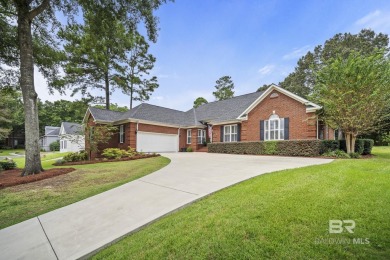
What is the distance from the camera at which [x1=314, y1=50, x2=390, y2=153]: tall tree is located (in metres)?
9.96

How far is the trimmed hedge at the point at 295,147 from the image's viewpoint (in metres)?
11.5

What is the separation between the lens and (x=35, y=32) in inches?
449

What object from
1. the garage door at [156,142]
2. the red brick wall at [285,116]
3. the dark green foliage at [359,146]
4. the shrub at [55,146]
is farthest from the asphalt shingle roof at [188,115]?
the shrub at [55,146]

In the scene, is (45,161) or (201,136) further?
(201,136)

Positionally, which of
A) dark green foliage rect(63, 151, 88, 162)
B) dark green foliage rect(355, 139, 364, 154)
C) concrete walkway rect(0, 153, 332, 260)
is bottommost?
dark green foliage rect(63, 151, 88, 162)

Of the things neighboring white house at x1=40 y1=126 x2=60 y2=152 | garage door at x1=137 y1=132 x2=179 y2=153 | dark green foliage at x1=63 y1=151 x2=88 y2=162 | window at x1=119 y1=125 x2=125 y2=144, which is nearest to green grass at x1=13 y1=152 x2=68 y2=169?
dark green foliage at x1=63 y1=151 x2=88 y2=162

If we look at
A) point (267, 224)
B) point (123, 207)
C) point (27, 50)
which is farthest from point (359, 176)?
point (27, 50)

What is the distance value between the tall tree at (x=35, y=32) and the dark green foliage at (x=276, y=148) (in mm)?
10132

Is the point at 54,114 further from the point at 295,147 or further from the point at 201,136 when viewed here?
the point at 295,147

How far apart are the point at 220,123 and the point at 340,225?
15.8m

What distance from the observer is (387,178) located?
466cm

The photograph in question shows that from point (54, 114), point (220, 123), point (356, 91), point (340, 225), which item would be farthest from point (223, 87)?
point (54, 114)

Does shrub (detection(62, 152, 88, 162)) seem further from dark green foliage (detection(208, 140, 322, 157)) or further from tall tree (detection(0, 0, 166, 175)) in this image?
dark green foliage (detection(208, 140, 322, 157))

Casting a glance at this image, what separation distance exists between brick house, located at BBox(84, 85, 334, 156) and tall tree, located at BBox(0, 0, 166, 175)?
797cm
